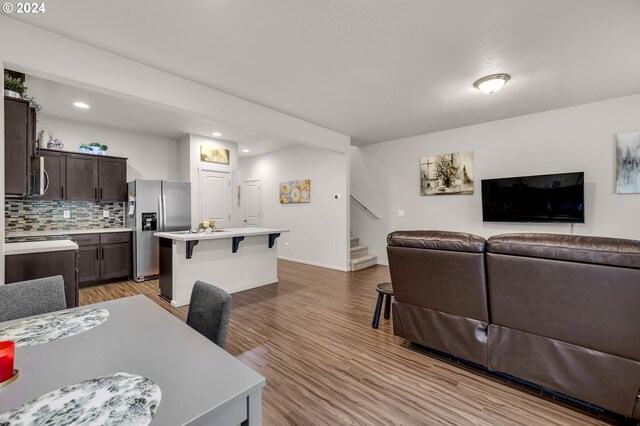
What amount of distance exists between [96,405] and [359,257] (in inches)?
218

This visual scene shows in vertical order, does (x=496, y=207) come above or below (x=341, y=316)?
above

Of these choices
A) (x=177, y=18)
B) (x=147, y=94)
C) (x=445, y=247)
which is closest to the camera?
(x=445, y=247)

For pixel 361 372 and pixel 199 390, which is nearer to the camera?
pixel 199 390

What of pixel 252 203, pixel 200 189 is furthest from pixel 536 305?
pixel 252 203

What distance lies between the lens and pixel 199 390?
0.80 metres

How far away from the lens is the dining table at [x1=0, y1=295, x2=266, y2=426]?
0.76 meters

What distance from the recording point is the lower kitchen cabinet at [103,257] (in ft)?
14.7

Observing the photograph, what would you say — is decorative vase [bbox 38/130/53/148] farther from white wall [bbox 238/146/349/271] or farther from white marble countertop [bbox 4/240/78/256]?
white wall [bbox 238/146/349/271]

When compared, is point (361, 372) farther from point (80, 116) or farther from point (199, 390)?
point (80, 116)

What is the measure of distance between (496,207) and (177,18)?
495cm

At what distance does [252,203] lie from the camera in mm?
7801

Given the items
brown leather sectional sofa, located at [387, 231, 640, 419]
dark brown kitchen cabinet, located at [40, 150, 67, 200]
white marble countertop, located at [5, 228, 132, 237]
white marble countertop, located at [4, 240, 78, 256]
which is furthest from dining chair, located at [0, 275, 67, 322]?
dark brown kitchen cabinet, located at [40, 150, 67, 200]

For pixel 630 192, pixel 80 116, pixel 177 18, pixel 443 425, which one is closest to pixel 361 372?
pixel 443 425

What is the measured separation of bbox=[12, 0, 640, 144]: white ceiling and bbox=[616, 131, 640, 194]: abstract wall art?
2.03 ft
